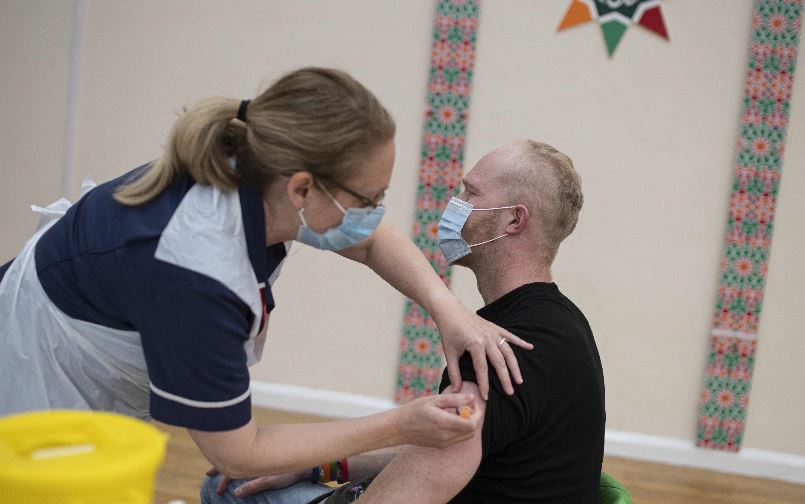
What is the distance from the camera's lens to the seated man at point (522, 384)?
1.40m

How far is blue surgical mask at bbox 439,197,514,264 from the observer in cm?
187

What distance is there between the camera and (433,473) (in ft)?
4.54

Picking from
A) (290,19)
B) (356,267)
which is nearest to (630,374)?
(356,267)

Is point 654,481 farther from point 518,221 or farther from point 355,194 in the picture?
point 355,194

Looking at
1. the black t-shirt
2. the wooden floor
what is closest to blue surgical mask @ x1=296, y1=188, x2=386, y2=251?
the black t-shirt

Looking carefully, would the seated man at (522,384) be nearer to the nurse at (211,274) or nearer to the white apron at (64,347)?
the nurse at (211,274)

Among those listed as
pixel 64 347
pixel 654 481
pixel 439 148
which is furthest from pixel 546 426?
pixel 439 148

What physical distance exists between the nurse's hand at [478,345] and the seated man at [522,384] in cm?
1

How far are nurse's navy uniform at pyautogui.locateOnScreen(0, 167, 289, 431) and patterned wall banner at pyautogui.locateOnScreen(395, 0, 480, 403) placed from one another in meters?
2.40

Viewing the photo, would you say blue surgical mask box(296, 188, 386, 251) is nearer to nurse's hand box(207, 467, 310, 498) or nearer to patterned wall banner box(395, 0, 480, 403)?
nurse's hand box(207, 467, 310, 498)

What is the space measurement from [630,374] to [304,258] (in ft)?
5.33

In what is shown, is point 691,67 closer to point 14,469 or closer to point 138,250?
point 138,250

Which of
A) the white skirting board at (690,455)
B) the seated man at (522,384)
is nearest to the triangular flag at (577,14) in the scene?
the white skirting board at (690,455)

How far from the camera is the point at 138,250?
120 centimetres
